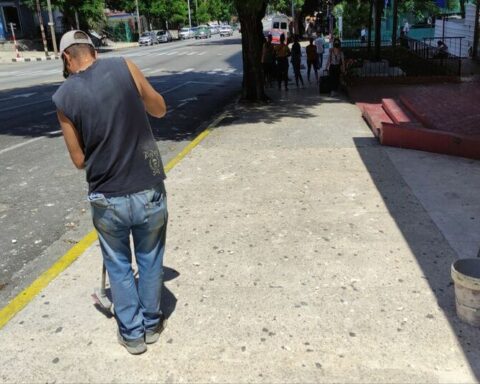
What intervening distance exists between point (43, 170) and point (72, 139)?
5.66 metres

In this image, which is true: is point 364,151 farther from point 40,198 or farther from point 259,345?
point 259,345

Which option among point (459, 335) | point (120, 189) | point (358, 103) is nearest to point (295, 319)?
point (459, 335)

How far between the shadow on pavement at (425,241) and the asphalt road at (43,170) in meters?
2.64

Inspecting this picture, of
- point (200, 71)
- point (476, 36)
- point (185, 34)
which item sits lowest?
point (200, 71)

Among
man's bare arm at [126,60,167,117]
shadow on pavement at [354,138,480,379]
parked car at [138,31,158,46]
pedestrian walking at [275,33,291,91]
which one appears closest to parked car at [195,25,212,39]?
parked car at [138,31,158,46]

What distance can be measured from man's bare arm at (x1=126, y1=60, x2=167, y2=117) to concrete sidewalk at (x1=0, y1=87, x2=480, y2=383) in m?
1.49

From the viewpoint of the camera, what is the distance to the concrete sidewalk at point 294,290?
317 cm

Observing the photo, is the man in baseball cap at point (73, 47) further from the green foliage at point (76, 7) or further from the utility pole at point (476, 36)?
the green foliage at point (76, 7)

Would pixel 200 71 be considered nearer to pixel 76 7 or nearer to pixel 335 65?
pixel 335 65

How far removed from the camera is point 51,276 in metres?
4.46

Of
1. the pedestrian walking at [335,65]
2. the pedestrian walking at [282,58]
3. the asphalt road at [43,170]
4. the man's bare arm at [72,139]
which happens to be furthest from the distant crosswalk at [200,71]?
the man's bare arm at [72,139]

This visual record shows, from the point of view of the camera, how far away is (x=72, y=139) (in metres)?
2.96

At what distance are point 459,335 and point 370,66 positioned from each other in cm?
1627

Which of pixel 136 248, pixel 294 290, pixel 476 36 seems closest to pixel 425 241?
pixel 294 290
